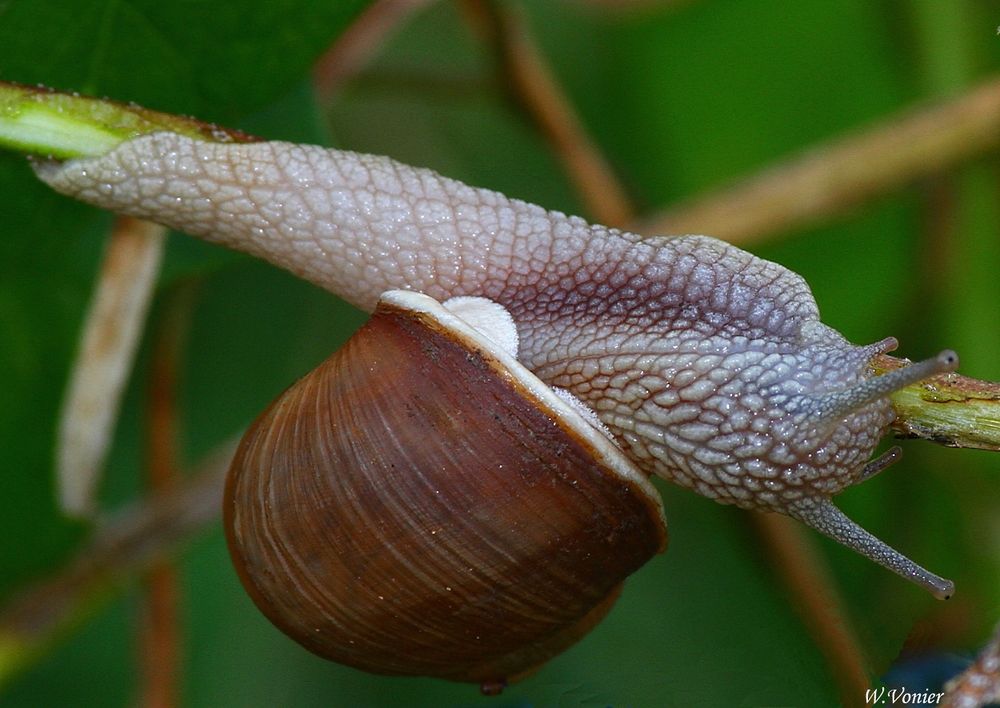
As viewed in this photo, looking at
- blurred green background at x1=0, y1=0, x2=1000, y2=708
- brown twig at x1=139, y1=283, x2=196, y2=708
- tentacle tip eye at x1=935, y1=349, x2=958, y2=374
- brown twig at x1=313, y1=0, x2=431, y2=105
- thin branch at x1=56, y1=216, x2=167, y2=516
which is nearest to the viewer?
tentacle tip eye at x1=935, y1=349, x2=958, y2=374

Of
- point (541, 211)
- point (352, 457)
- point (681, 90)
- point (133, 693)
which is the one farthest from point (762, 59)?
point (133, 693)

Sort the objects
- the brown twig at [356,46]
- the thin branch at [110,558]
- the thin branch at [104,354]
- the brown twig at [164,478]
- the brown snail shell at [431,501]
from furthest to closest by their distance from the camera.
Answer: the brown twig at [356,46]
the brown twig at [164,478]
the thin branch at [110,558]
the thin branch at [104,354]
the brown snail shell at [431,501]

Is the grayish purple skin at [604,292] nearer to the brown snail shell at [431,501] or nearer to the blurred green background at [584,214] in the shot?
the brown snail shell at [431,501]

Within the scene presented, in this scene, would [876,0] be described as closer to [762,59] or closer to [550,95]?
[762,59]

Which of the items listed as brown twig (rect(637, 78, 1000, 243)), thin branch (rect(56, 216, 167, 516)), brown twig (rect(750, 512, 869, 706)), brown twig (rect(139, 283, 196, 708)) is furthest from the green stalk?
brown twig (rect(750, 512, 869, 706))

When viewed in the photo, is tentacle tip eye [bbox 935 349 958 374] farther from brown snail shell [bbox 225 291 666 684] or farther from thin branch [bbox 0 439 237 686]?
thin branch [bbox 0 439 237 686]

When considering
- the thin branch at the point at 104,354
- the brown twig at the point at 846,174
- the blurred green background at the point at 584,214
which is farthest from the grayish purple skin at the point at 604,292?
the brown twig at the point at 846,174
